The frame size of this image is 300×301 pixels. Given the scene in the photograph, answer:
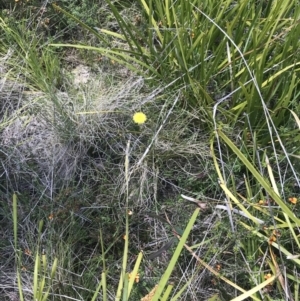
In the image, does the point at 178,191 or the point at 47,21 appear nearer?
the point at 178,191

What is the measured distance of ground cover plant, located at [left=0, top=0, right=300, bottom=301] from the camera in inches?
49.3

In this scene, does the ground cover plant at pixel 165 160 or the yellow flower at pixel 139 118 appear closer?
the ground cover plant at pixel 165 160

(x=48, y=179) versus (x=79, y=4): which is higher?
(x=79, y=4)

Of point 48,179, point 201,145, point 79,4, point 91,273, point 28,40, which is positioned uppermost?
point 79,4

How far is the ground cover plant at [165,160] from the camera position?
125 cm

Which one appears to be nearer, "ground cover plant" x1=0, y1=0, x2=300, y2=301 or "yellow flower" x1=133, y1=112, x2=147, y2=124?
"ground cover plant" x1=0, y1=0, x2=300, y2=301

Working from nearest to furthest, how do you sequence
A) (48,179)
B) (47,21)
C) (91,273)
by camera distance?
1. (91,273)
2. (48,179)
3. (47,21)

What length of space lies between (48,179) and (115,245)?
0.98 ft

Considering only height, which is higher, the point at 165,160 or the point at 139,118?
the point at 139,118

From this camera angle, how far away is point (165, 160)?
4.60 feet

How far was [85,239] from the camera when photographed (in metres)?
1.34

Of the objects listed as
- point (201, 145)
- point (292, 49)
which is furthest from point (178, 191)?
point (292, 49)

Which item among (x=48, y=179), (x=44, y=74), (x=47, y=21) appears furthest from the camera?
(x=47, y=21)

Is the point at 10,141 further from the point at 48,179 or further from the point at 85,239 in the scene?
the point at 85,239
